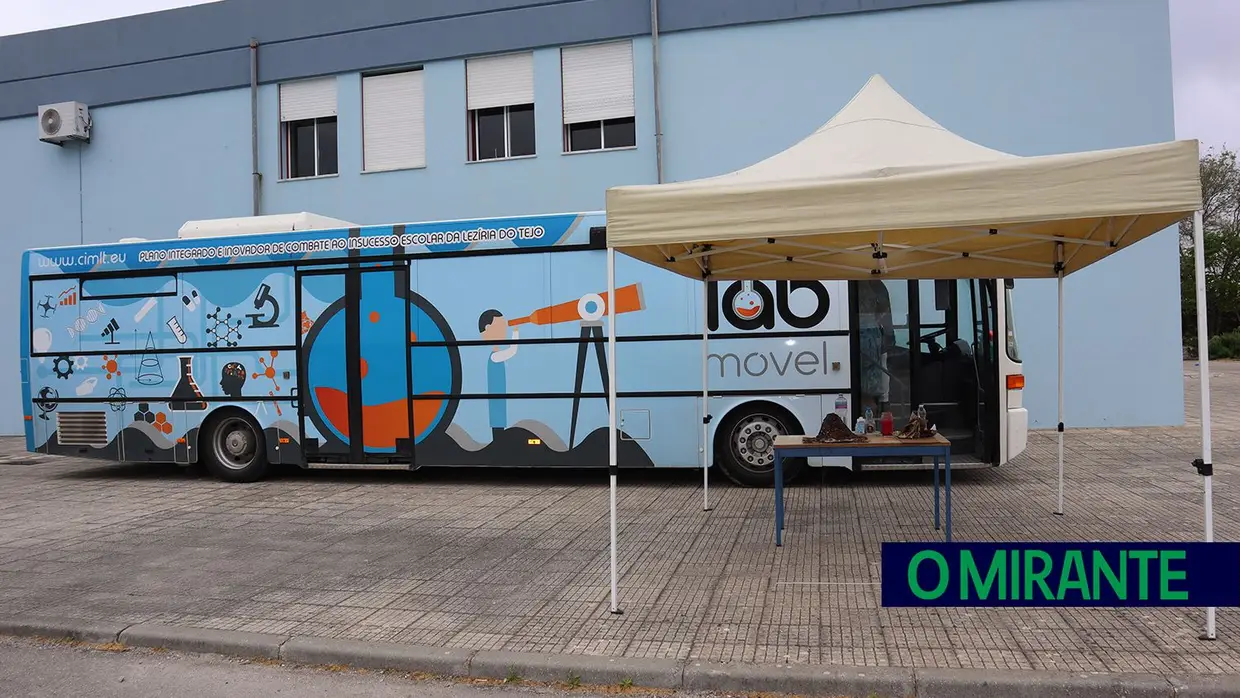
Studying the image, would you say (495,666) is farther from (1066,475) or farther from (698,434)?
(1066,475)

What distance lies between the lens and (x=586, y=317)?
33.8 ft

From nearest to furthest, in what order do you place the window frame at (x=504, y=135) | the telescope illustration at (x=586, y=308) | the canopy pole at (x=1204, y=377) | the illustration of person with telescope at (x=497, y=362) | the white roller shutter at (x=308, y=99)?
1. the canopy pole at (x=1204, y=377)
2. the telescope illustration at (x=586, y=308)
3. the illustration of person with telescope at (x=497, y=362)
4. the window frame at (x=504, y=135)
5. the white roller shutter at (x=308, y=99)

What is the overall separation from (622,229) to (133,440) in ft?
30.0

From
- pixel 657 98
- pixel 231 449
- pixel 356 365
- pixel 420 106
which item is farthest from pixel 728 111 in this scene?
pixel 231 449

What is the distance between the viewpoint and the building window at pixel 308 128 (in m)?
17.0

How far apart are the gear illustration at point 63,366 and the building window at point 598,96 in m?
8.33

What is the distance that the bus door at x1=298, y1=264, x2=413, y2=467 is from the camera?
428 inches

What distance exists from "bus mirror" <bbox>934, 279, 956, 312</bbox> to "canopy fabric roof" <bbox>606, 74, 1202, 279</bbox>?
241 centimetres

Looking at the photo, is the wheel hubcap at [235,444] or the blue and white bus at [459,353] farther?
the wheel hubcap at [235,444]

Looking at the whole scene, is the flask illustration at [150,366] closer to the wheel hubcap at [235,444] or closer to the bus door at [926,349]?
the wheel hubcap at [235,444]

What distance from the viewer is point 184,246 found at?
1151 cm

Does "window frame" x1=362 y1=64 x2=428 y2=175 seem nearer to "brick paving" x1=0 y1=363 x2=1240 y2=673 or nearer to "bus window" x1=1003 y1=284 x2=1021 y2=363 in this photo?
"brick paving" x1=0 y1=363 x2=1240 y2=673

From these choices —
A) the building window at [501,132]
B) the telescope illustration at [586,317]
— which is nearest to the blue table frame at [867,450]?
the telescope illustration at [586,317]

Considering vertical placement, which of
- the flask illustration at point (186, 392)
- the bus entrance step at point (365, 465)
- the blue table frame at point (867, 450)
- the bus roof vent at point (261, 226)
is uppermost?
the bus roof vent at point (261, 226)
